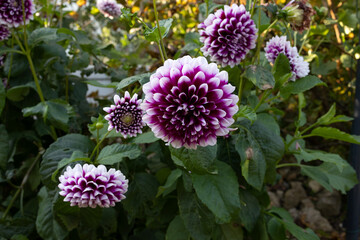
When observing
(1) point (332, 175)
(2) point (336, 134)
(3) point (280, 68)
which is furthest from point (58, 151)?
(1) point (332, 175)

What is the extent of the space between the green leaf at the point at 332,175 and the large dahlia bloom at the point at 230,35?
63cm

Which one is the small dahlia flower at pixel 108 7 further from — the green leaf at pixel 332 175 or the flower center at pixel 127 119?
the green leaf at pixel 332 175

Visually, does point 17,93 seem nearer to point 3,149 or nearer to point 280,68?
point 3,149

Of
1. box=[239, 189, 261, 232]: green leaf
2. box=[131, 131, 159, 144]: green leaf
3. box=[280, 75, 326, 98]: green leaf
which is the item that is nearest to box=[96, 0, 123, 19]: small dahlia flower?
box=[131, 131, 159, 144]: green leaf

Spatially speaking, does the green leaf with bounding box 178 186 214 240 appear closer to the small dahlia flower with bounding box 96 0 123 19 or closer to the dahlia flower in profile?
the dahlia flower in profile

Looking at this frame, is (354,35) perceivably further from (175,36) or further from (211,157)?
(211,157)

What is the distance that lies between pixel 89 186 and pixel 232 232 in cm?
54

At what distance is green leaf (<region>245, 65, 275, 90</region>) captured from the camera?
86 centimetres

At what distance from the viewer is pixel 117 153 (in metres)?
0.92

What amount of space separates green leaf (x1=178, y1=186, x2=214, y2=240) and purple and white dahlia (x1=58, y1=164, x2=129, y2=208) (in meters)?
0.26

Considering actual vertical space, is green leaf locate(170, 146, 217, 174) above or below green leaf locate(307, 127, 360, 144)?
above

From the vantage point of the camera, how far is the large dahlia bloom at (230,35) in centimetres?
84

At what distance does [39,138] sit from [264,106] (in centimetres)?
91

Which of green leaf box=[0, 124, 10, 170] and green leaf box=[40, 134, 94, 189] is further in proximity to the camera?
green leaf box=[0, 124, 10, 170]
